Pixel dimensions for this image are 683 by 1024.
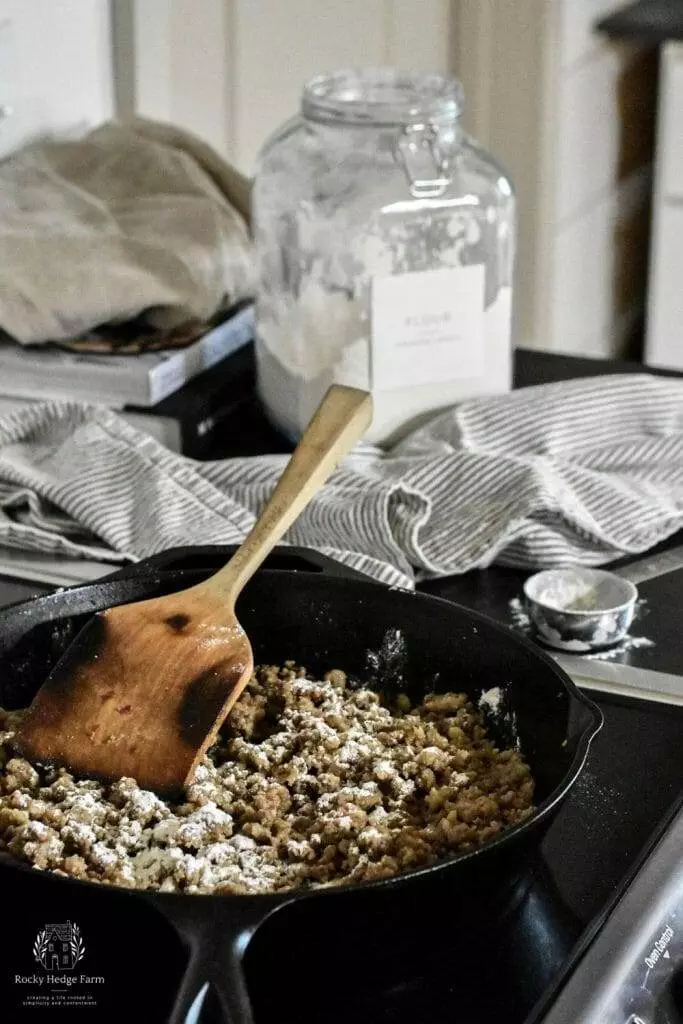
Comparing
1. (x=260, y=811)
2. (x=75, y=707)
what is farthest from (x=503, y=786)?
(x=75, y=707)

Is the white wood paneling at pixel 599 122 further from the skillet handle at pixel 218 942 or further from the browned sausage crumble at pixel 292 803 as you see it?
the skillet handle at pixel 218 942

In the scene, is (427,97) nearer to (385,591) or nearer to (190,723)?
(385,591)

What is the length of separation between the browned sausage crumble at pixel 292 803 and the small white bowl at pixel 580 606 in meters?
0.16

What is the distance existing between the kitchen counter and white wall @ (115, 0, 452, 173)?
27 cm

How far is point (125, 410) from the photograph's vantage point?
127cm

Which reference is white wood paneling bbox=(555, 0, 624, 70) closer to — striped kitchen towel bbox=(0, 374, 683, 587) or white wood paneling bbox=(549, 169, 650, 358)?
white wood paneling bbox=(549, 169, 650, 358)

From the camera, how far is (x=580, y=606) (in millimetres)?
999

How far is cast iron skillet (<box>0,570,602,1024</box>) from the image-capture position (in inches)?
27.6

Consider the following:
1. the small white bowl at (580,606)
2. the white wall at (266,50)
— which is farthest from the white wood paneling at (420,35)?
the small white bowl at (580,606)

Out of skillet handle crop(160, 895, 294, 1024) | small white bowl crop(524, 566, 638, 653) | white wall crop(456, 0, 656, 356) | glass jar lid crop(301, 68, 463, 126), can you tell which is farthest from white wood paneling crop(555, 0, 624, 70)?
skillet handle crop(160, 895, 294, 1024)

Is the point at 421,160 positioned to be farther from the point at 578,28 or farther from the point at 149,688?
the point at 578,28

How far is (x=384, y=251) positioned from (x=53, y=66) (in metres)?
0.68

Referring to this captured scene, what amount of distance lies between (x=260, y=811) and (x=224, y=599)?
0.15m

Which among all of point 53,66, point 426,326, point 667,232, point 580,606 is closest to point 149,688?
point 580,606
